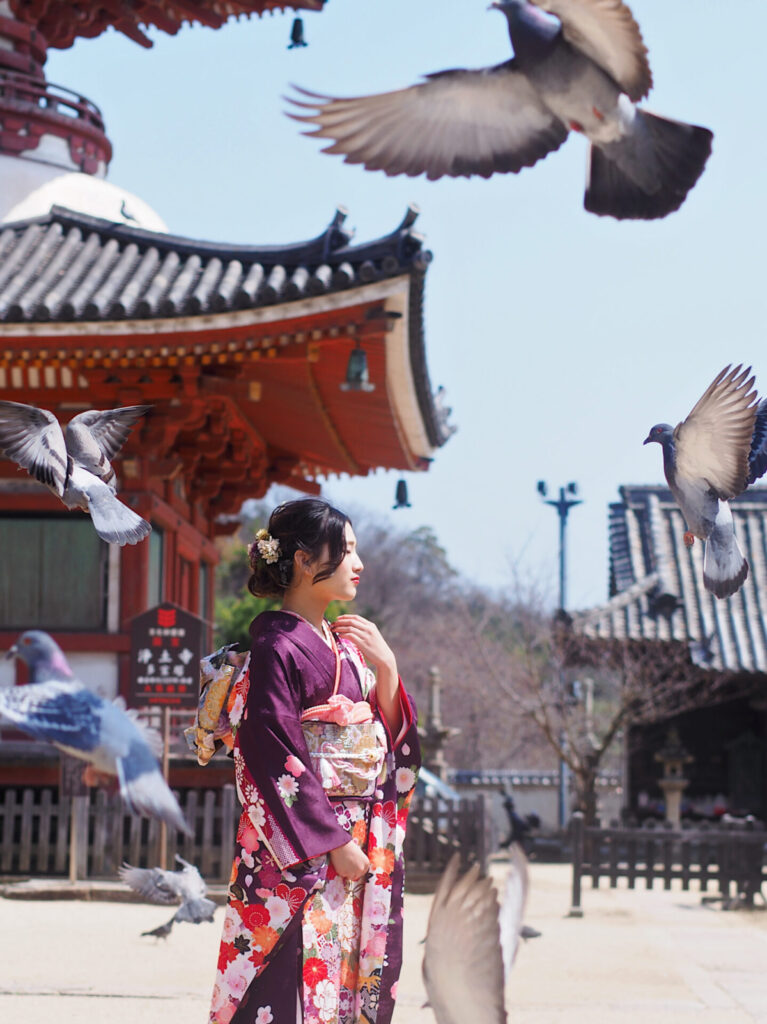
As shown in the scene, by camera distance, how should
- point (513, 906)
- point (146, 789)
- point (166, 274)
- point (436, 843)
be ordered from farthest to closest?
point (436, 843) → point (166, 274) → point (146, 789) → point (513, 906)

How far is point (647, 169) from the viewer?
2777mm

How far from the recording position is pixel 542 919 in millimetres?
10750

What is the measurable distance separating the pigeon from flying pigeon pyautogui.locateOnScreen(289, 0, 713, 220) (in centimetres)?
502

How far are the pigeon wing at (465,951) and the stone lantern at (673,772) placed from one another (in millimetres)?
16063

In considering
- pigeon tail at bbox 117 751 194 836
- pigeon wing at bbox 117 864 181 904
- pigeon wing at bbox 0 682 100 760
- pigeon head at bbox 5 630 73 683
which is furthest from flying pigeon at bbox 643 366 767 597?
pigeon head at bbox 5 630 73 683

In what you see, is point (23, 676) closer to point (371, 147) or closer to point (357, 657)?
point (357, 657)

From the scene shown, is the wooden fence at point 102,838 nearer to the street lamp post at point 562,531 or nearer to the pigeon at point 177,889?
the pigeon at point 177,889

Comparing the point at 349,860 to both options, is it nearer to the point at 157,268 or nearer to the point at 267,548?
the point at 267,548

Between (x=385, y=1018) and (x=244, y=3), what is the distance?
12440mm

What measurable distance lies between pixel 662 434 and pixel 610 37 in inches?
32.3

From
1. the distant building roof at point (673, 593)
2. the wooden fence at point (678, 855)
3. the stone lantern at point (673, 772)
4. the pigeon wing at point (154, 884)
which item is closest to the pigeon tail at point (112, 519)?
the pigeon wing at point (154, 884)

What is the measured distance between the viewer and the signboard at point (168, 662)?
1021 centimetres

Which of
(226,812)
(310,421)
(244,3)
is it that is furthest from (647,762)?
(244,3)

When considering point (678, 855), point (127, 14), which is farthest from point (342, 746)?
point (127, 14)
